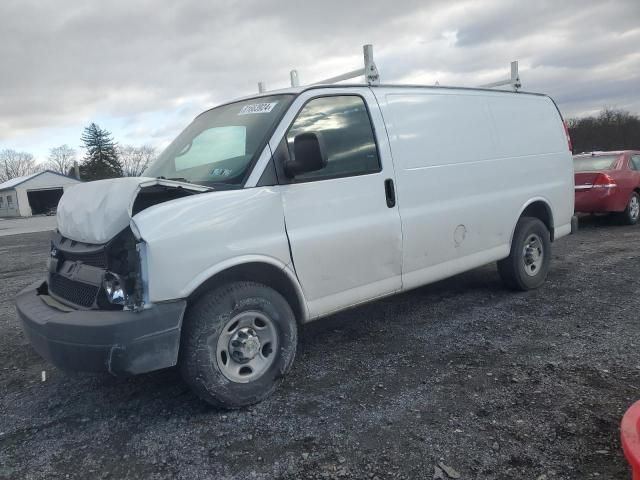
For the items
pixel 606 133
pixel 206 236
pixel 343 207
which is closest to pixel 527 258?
pixel 343 207

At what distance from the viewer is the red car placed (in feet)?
34.1

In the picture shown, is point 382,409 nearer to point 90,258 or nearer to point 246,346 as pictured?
point 246,346

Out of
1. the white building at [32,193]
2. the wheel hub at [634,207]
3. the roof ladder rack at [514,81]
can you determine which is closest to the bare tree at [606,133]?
the wheel hub at [634,207]

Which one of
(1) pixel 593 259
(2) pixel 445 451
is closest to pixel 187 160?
(2) pixel 445 451

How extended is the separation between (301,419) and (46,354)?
1.64m

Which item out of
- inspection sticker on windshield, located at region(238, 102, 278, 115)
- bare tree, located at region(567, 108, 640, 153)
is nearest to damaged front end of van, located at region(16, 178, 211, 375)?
inspection sticker on windshield, located at region(238, 102, 278, 115)

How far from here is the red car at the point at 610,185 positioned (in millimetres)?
10406

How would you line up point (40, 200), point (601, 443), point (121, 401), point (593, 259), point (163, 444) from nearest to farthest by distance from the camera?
1. point (601, 443)
2. point (163, 444)
3. point (121, 401)
4. point (593, 259)
5. point (40, 200)

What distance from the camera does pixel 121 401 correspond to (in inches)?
146

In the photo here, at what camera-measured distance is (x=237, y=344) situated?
3.38m

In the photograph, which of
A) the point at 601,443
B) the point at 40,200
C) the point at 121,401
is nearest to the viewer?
the point at 601,443

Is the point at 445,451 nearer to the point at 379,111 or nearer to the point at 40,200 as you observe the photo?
the point at 379,111

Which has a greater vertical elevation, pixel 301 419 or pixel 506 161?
pixel 506 161

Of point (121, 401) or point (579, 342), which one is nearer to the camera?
point (121, 401)
